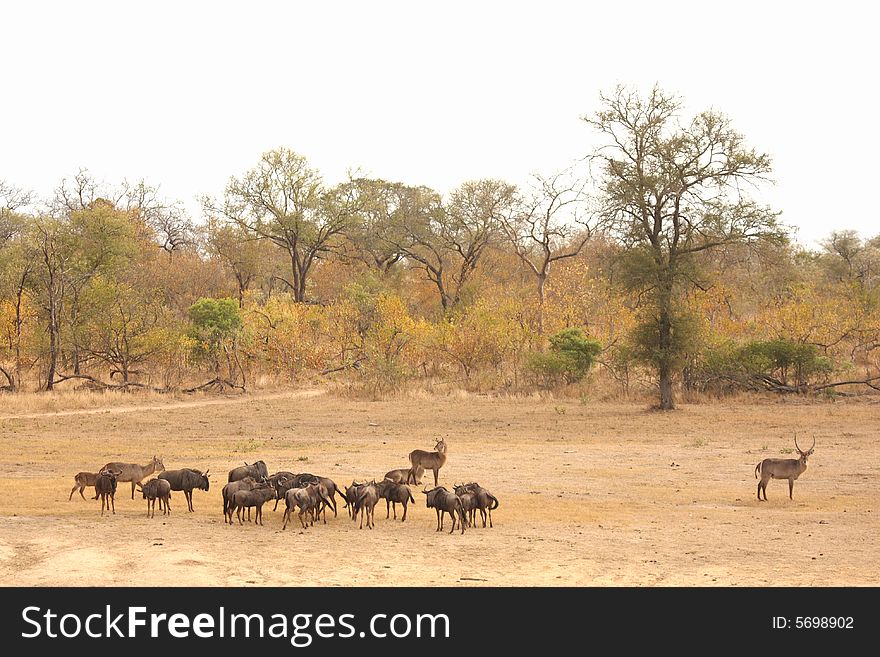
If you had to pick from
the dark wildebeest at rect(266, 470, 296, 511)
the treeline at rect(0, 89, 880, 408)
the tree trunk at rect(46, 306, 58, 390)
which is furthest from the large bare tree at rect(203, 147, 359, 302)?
the dark wildebeest at rect(266, 470, 296, 511)

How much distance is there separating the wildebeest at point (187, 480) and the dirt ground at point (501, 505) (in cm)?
51

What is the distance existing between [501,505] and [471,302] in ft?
162

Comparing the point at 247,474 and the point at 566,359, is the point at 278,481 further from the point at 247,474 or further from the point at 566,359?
the point at 566,359

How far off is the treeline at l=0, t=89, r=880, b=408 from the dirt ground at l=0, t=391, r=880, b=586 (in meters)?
5.10

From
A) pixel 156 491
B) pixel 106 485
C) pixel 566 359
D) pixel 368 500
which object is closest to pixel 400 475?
pixel 368 500

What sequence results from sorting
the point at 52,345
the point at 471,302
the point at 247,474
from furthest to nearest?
the point at 471,302, the point at 52,345, the point at 247,474

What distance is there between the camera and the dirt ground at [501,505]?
35.4ft

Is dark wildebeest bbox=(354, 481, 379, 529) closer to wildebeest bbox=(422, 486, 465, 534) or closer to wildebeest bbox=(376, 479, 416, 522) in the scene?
wildebeest bbox=(376, 479, 416, 522)

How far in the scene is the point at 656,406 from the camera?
3269 cm

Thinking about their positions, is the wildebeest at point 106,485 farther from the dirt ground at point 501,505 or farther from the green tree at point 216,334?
A: the green tree at point 216,334

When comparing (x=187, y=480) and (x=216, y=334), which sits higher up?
(x=216, y=334)

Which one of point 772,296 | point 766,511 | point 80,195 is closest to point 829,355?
point 772,296

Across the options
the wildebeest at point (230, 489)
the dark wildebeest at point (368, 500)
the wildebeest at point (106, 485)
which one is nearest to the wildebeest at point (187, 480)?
the wildebeest at point (106, 485)

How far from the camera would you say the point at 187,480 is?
47.4ft
